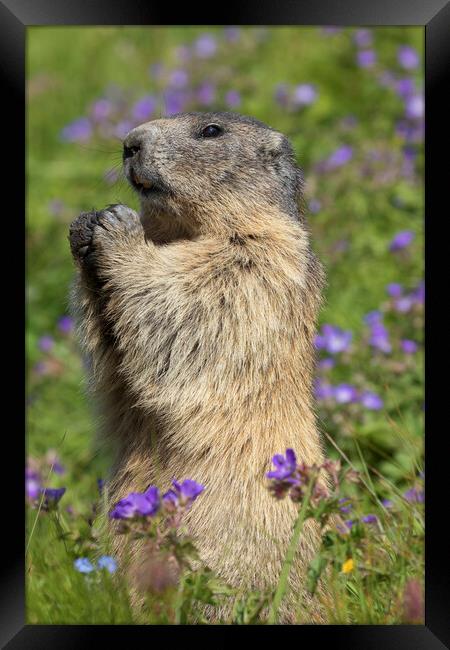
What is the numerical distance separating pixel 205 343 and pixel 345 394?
2.10 m

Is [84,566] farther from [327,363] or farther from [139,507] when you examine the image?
[327,363]

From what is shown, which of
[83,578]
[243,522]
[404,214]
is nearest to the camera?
[83,578]

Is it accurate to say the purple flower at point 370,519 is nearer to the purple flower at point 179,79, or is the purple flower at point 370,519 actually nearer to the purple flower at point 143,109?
the purple flower at point 143,109

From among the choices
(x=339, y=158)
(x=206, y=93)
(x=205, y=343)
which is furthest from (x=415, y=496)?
(x=206, y=93)

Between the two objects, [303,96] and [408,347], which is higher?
[303,96]

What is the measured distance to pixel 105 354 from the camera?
446cm

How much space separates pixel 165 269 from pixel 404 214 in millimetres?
4086

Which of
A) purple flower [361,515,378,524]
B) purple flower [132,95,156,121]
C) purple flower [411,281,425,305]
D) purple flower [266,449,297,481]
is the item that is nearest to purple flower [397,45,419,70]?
purple flower [132,95,156,121]

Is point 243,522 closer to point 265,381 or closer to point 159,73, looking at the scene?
point 265,381

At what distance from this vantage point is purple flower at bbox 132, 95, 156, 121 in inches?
342

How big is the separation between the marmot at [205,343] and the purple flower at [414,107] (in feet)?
12.3

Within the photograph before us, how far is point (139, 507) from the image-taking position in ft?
10.8

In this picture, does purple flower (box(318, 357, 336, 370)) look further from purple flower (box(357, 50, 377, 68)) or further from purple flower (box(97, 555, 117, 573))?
purple flower (box(357, 50, 377, 68))
